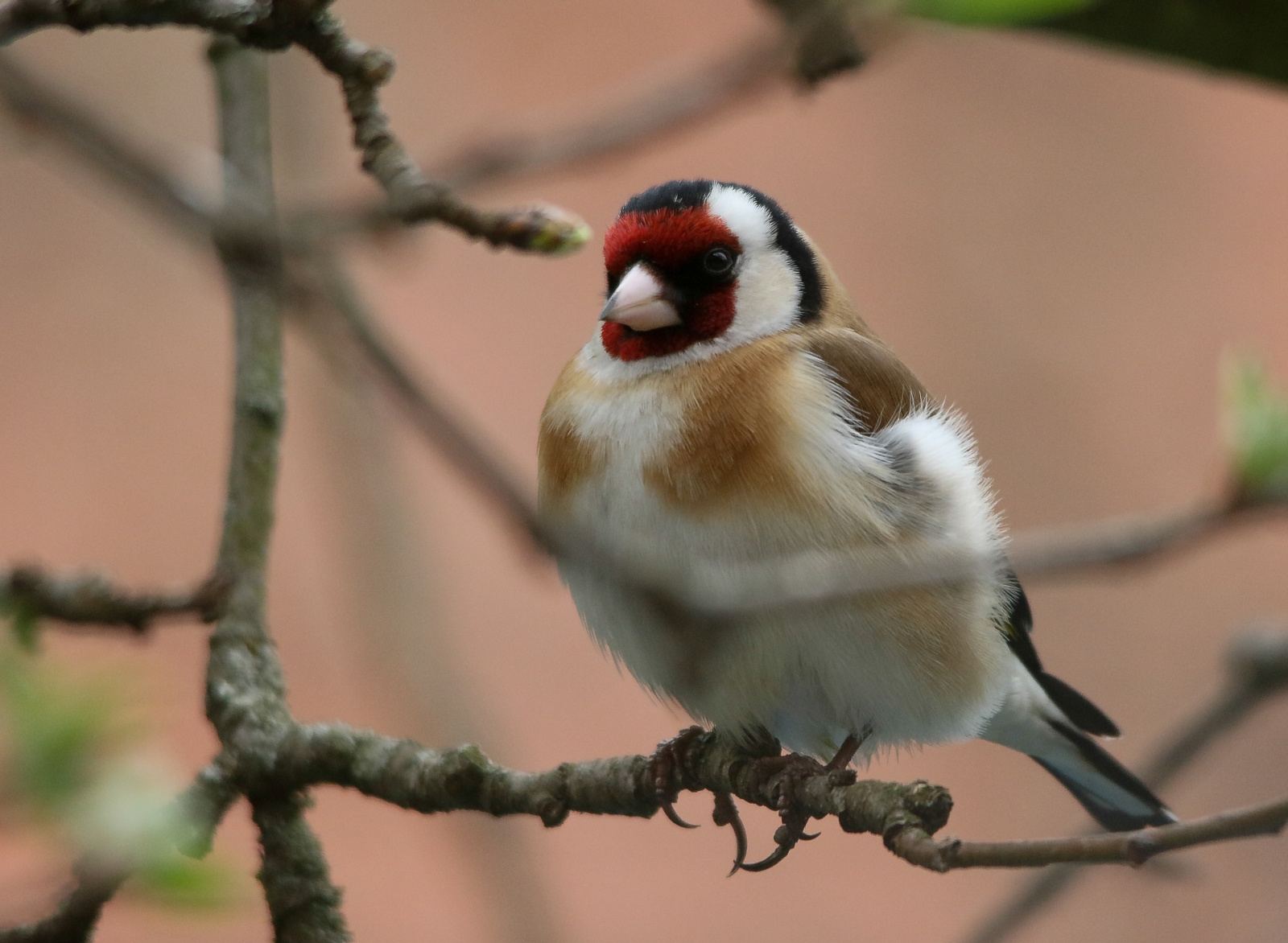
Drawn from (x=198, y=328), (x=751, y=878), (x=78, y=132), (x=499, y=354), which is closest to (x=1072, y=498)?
(x=751, y=878)

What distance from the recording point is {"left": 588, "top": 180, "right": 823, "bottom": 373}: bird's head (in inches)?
100

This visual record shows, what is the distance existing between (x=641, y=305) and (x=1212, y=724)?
1.17 meters

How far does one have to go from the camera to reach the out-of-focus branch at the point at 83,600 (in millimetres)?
1678

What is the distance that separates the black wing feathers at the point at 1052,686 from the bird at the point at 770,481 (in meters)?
0.01

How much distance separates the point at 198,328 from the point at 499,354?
45.8 inches

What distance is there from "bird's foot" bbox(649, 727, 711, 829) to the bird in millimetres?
122

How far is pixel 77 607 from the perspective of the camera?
1730 mm

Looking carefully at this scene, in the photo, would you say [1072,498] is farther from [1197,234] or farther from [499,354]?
[499,354]

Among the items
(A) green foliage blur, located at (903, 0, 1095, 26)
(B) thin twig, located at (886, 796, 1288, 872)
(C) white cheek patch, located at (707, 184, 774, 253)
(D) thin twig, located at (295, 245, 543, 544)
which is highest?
(C) white cheek patch, located at (707, 184, 774, 253)

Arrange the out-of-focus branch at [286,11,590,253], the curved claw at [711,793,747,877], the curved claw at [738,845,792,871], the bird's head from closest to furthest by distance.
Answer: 1. the out-of-focus branch at [286,11,590,253]
2. the curved claw at [738,845,792,871]
3. the curved claw at [711,793,747,877]
4. the bird's head

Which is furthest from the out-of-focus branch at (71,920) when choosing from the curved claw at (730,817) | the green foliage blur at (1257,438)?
the green foliage blur at (1257,438)

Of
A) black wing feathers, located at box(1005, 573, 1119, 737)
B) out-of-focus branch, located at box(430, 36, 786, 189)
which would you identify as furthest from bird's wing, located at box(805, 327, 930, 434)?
out-of-focus branch, located at box(430, 36, 786, 189)

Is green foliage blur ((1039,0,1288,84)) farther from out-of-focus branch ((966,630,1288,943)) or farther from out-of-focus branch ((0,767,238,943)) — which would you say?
out-of-focus branch ((0,767,238,943))

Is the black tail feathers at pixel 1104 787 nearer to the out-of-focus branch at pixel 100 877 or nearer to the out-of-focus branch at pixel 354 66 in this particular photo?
the out-of-focus branch at pixel 100 877
